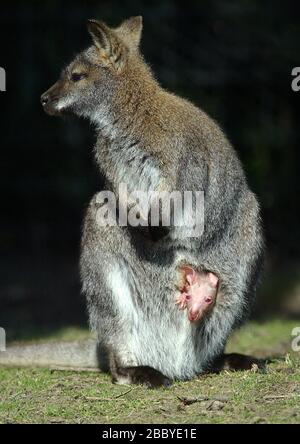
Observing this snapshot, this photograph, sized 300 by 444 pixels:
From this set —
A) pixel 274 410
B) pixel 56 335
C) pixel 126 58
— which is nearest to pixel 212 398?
pixel 274 410

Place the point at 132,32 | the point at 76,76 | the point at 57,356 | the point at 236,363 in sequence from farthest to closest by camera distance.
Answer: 1. the point at 57,356
2. the point at 132,32
3. the point at 76,76
4. the point at 236,363

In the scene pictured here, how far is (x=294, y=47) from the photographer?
11008 mm

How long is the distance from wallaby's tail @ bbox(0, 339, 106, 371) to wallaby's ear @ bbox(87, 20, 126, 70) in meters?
1.86

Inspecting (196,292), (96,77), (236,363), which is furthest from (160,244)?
(96,77)

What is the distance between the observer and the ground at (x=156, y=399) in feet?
15.6

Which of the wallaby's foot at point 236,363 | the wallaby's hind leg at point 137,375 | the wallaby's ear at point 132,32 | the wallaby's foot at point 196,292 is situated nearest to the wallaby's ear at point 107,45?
the wallaby's ear at point 132,32

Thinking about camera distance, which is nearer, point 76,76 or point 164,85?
point 76,76

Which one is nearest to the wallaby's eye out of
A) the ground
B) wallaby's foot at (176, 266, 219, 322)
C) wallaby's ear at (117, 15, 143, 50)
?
wallaby's ear at (117, 15, 143, 50)

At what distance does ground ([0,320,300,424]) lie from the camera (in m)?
4.75

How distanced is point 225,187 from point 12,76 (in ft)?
22.3

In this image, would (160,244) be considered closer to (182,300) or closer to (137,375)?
(182,300)

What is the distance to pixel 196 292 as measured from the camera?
5.56 meters

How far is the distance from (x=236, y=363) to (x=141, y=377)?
0.64 metres

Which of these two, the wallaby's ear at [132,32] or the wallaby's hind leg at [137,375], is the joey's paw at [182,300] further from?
the wallaby's ear at [132,32]
